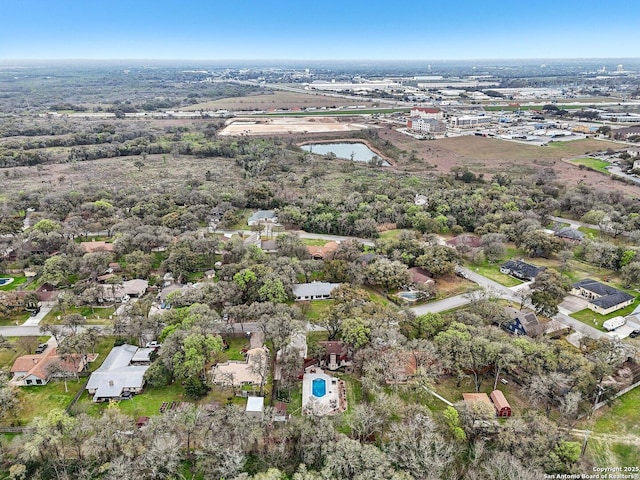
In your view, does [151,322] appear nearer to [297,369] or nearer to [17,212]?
[297,369]

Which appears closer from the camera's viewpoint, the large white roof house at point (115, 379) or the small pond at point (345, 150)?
the large white roof house at point (115, 379)

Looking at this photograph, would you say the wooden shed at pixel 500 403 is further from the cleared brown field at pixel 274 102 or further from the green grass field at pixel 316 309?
the cleared brown field at pixel 274 102

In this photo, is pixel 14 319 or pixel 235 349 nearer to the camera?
pixel 235 349

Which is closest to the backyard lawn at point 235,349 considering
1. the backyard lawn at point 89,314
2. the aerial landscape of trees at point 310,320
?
the aerial landscape of trees at point 310,320

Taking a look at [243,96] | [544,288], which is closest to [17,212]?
[544,288]

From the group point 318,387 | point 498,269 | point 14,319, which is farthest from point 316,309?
point 14,319

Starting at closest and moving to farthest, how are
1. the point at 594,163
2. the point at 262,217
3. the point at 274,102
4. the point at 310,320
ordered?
the point at 310,320, the point at 262,217, the point at 594,163, the point at 274,102

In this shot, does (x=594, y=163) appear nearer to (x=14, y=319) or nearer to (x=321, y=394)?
(x=321, y=394)

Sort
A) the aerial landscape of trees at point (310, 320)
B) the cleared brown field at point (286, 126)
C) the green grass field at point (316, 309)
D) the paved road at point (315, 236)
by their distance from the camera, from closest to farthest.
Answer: the aerial landscape of trees at point (310, 320) → the green grass field at point (316, 309) → the paved road at point (315, 236) → the cleared brown field at point (286, 126)

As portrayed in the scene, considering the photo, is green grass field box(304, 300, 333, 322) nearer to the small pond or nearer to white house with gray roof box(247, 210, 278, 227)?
white house with gray roof box(247, 210, 278, 227)
